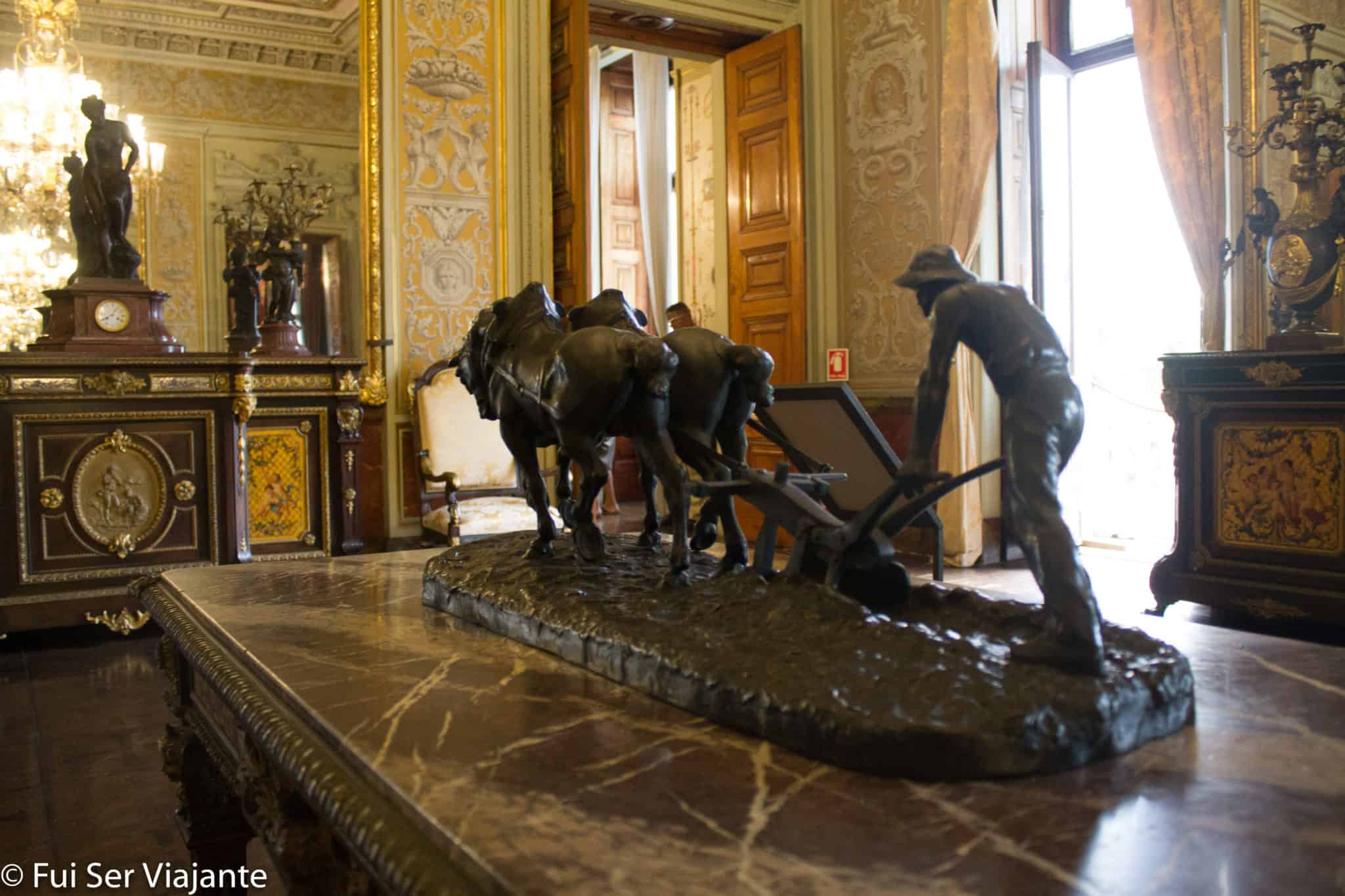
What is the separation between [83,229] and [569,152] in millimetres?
2563

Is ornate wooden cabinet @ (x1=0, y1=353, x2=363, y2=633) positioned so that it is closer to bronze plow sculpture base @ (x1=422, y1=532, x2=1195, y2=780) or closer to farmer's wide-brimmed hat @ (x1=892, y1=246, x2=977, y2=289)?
bronze plow sculpture base @ (x1=422, y1=532, x2=1195, y2=780)

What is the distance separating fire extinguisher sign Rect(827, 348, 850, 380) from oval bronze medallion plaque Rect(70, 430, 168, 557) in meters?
3.93

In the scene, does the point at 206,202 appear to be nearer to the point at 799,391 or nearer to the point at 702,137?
the point at 702,137

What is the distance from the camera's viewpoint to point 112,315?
4.87 metres

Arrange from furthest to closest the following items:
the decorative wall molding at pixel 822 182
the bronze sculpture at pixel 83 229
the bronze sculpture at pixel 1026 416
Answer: the decorative wall molding at pixel 822 182 < the bronze sculpture at pixel 83 229 < the bronze sculpture at pixel 1026 416

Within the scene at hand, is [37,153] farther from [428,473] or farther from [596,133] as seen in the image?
[596,133]

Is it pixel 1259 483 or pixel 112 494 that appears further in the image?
pixel 112 494

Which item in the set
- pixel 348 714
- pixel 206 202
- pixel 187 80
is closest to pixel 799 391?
pixel 348 714

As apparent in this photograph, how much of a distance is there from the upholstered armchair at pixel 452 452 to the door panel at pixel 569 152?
0.87 metres

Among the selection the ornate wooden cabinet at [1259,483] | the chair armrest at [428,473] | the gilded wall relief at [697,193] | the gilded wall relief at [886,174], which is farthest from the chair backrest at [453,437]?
the ornate wooden cabinet at [1259,483]

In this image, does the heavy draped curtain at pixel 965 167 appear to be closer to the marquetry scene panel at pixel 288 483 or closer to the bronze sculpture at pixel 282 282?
the marquetry scene panel at pixel 288 483

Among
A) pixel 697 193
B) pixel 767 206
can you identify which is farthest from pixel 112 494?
pixel 697 193

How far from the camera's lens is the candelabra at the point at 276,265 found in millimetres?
5410

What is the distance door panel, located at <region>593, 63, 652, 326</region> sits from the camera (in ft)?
30.8
